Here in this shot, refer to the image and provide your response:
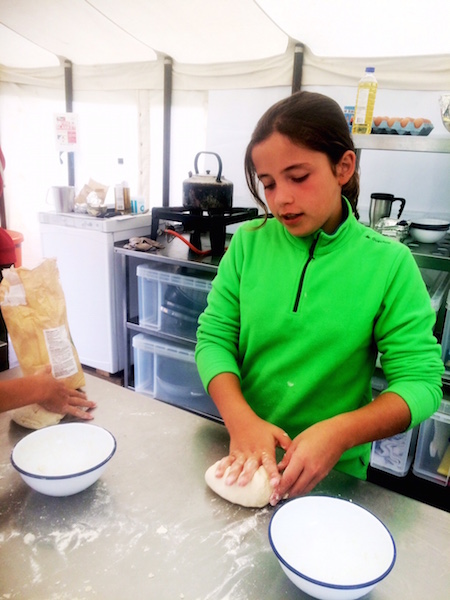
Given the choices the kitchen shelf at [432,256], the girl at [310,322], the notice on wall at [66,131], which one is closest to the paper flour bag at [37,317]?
the girl at [310,322]

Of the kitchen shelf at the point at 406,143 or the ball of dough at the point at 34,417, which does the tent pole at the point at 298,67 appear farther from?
the ball of dough at the point at 34,417

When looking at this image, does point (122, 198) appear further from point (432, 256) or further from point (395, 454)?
point (395, 454)

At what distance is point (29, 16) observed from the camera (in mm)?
2918

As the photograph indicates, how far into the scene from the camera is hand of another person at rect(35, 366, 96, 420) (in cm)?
91

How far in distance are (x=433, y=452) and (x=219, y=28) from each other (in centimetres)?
257

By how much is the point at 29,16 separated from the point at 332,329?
10.4 ft

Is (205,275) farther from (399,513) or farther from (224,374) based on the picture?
(399,513)

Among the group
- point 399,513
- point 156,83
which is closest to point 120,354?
point 156,83

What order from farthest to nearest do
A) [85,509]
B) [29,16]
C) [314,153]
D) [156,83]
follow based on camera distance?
[156,83] → [29,16] → [314,153] → [85,509]

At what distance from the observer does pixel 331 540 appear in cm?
67

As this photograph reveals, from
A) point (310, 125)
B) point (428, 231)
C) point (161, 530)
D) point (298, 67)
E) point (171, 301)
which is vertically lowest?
point (171, 301)

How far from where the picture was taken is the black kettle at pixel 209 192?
7.86 feet

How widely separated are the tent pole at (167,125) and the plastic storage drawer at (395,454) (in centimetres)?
230

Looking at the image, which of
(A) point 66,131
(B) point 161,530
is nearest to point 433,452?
(B) point 161,530
